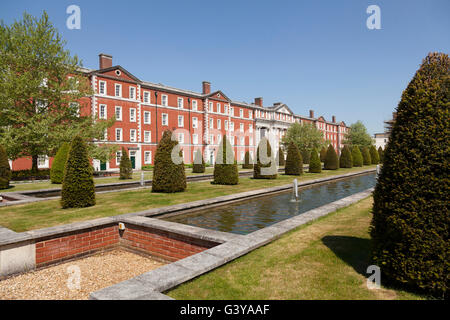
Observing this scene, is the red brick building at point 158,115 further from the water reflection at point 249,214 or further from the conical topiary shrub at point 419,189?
the conical topiary shrub at point 419,189

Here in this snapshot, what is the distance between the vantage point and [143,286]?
12.3 feet

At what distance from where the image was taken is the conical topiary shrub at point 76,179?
1011cm

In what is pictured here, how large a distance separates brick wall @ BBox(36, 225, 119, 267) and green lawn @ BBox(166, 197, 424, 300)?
4370mm

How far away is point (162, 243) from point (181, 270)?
279 cm

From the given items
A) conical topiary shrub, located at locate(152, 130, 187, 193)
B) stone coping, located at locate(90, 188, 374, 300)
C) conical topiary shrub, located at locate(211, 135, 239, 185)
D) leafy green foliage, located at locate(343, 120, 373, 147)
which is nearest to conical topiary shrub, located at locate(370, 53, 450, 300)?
stone coping, located at locate(90, 188, 374, 300)

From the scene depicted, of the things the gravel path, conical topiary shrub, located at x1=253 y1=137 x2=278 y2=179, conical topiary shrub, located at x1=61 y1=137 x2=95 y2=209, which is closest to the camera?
the gravel path

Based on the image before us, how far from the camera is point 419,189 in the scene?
11.6 feet

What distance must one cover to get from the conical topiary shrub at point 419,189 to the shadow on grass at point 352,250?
711 millimetres

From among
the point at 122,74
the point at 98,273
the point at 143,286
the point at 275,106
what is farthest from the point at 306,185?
the point at 275,106

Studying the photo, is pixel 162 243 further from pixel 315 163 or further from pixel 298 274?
pixel 315 163

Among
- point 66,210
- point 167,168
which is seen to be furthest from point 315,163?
point 66,210

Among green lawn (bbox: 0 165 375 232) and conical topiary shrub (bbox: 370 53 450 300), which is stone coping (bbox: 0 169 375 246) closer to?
green lawn (bbox: 0 165 375 232)

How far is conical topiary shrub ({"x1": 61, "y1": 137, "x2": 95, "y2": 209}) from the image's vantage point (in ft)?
33.2
